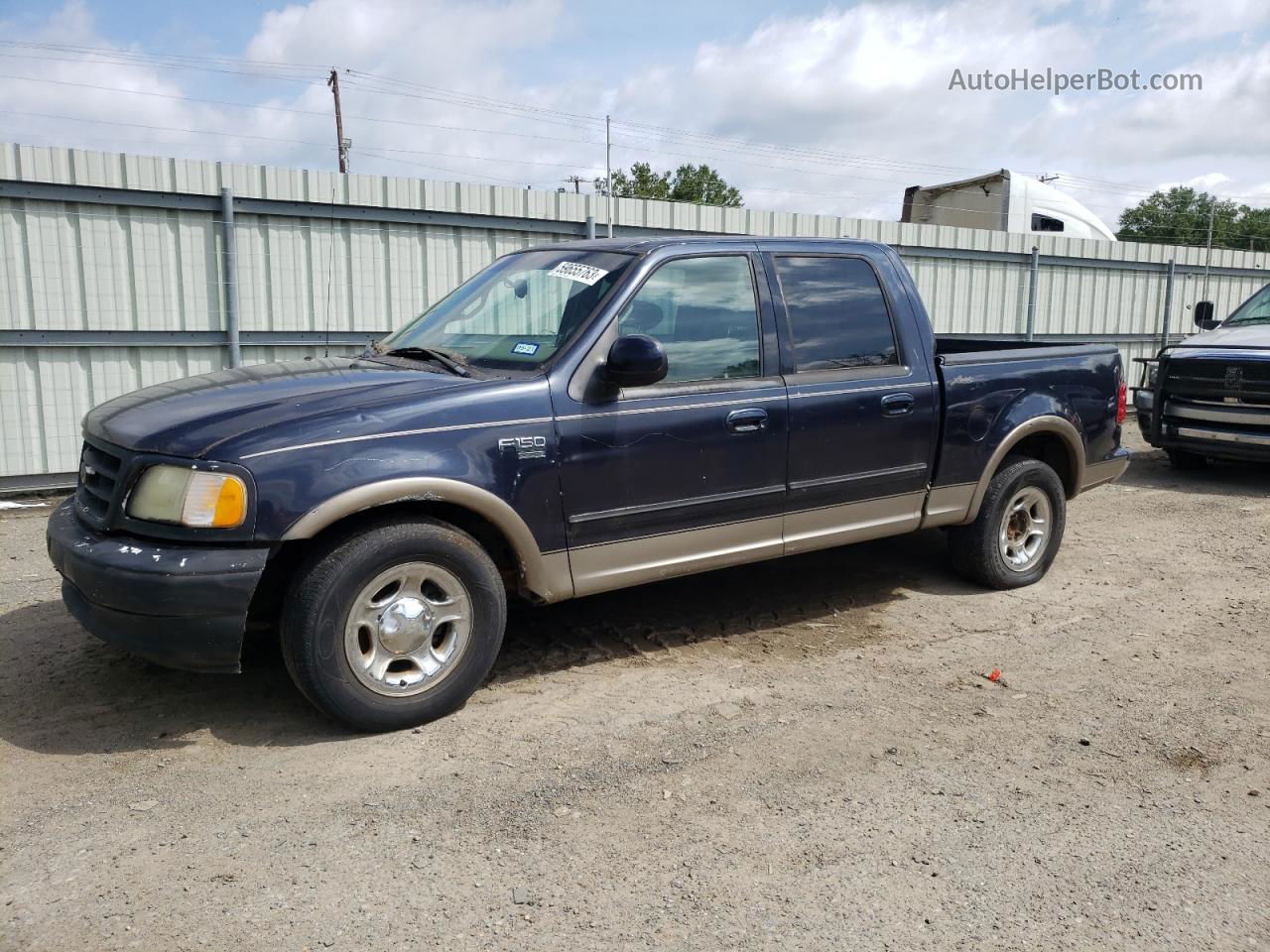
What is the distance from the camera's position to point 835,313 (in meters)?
5.24

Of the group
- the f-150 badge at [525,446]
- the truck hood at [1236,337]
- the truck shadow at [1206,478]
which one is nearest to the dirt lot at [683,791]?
the f-150 badge at [525,446]

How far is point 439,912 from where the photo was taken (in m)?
2.91

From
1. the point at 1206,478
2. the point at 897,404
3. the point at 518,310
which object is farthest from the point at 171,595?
the point at 1206,478

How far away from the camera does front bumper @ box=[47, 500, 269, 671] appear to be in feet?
11.9

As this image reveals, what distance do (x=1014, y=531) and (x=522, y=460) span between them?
343 centimetres

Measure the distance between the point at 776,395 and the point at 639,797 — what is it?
205 centimetres

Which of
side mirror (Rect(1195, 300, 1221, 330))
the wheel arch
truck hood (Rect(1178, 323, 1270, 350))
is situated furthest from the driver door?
side mirror (Rect(1195, 300, 1221, 330))

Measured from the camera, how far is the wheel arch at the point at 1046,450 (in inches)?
230

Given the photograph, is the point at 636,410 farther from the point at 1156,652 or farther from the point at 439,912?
the point at 1156,652

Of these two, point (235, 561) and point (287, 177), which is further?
point (287, 177)

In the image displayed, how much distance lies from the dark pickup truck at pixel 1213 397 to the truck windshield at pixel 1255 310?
0.07 ft

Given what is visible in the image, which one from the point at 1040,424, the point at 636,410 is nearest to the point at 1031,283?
the point at 1040,424

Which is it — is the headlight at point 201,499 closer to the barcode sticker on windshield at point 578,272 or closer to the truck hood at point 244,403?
the truck hood at point 244,403

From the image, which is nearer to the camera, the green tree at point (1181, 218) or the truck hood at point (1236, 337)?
the truck hood at point (1236, 337)
